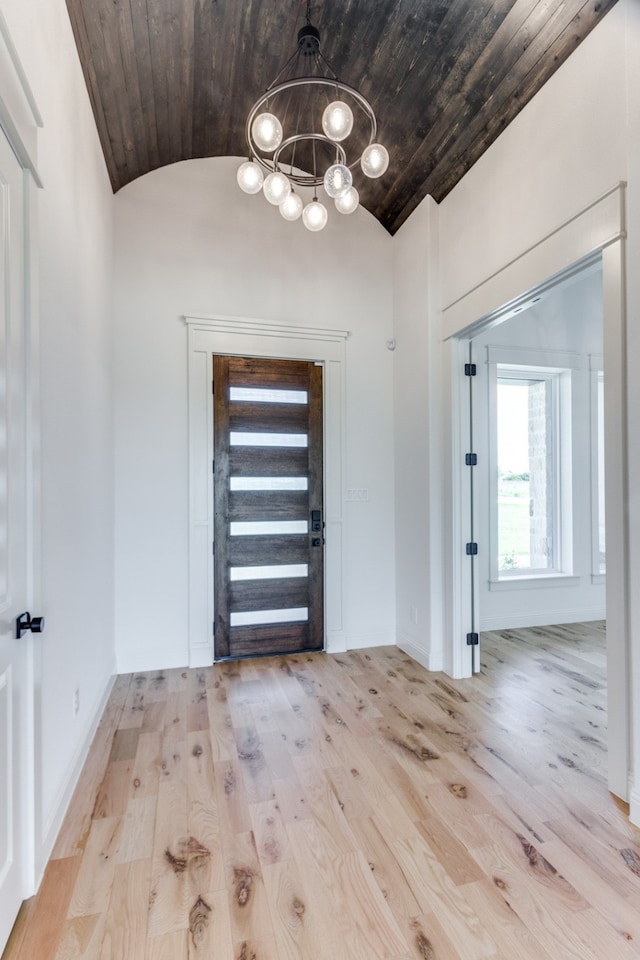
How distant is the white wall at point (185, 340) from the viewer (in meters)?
3.45

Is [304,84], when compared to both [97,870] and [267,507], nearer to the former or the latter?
[267,507]

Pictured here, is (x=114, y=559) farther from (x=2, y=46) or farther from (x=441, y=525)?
(x=2, y=46)

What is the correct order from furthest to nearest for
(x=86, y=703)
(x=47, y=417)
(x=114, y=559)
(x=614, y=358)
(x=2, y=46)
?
(x=114, y=559) < (x=86, y=703) < (x=614, y=358) < (x=47, y=417) < (x=2, y=46)

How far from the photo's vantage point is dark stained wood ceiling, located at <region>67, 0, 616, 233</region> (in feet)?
7.56

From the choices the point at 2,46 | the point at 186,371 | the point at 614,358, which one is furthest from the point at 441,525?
the point at 2,46

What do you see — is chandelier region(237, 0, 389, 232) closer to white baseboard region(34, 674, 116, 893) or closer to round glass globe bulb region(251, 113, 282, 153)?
round glass globe bulb region(251, 113, 282, 153)

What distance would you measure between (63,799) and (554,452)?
4.64 meters

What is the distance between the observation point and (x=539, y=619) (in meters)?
4.43

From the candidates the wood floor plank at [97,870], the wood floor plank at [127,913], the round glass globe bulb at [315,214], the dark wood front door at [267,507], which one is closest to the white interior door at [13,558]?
the wood floor plank at [97,870]

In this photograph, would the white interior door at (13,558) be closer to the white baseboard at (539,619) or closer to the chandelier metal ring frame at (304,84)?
the chandelier metal ring frame at (304,84)

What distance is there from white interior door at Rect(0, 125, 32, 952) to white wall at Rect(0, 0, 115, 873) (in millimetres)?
99

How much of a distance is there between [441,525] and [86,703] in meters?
2.50

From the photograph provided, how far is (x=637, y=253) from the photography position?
6.21 ft

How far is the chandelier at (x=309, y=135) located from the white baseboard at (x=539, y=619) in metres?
3.64
